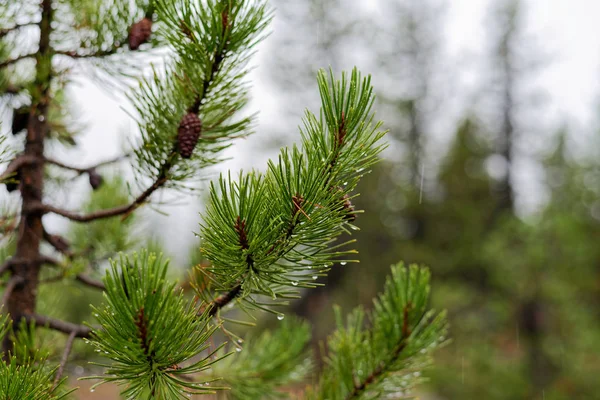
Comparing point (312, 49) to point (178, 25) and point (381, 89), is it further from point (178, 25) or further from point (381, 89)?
point (178, 25)

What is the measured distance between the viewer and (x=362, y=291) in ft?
35.7

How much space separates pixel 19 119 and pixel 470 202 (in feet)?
46.3

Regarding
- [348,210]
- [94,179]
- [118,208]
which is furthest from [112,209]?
[348,210]

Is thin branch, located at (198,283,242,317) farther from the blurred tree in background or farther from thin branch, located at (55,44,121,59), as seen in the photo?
the blurred tree in background

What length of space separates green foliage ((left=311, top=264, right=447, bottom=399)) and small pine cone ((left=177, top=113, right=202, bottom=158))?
2.06 ft

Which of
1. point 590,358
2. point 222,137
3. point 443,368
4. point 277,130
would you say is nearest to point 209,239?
point 222,137

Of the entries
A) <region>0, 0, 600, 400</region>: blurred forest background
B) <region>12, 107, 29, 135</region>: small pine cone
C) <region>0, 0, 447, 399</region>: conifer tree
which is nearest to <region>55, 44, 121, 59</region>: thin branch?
<region>0, 0, 447, 399</region>: conifer tree

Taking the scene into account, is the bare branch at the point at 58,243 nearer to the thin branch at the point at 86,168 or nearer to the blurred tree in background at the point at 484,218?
the thin branch at the point at 86,168

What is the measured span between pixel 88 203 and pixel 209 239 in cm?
138

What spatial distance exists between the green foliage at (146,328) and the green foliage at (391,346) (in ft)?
1.76

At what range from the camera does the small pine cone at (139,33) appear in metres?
1.34

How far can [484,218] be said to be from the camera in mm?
14492

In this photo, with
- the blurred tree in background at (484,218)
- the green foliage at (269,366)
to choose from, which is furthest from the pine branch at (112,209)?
the blurred tree in background at (484,218)

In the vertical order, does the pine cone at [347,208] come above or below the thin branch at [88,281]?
above
